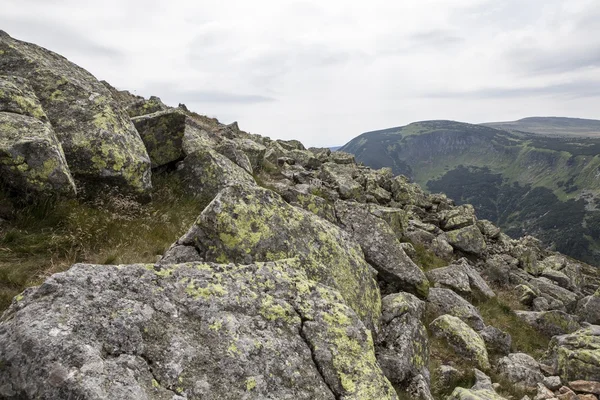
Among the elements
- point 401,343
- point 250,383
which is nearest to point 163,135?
point 401,343

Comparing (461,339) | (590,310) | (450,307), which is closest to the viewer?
(461,339)

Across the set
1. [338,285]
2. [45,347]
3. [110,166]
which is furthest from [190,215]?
[45,347]

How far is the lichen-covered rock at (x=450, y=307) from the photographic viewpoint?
15.1 m

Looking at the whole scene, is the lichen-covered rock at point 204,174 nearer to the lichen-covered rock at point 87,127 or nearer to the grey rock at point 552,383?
the lichen-covered rock at point 87,127

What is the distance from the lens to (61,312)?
429cm

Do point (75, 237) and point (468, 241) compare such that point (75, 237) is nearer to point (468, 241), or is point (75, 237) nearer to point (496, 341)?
point (496, 341)

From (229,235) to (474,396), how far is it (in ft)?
22.7

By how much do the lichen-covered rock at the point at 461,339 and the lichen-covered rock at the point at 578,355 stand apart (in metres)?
3.77

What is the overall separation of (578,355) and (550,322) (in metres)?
6.86

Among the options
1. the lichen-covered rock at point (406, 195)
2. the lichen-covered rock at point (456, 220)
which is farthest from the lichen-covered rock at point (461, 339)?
the lichen-covered rock at point (406, 195)

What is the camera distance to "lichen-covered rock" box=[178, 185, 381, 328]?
7.83m

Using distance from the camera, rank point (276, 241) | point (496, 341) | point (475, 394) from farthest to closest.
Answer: point (496, 341)
point (475, 394)
point (276, 241)

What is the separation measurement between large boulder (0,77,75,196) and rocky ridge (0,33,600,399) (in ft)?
0.13

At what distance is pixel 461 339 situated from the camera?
12.6 m
